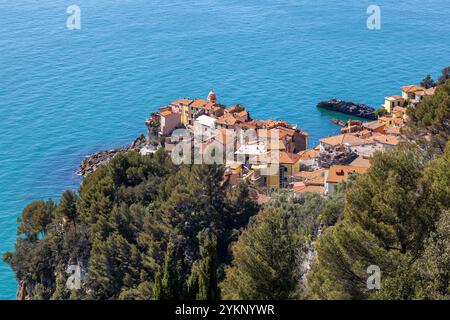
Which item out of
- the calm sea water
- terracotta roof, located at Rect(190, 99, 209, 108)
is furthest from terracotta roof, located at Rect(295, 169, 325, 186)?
terracotta roof, located at Rect(190, 99, 209, 108)

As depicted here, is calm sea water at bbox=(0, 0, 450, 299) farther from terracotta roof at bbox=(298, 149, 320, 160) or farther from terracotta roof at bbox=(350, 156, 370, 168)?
terracotta roof at bbox=(350, 156, 370, 168)

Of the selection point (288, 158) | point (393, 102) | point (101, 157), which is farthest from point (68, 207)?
point (393, 102)

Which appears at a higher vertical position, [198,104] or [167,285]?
[198,104]

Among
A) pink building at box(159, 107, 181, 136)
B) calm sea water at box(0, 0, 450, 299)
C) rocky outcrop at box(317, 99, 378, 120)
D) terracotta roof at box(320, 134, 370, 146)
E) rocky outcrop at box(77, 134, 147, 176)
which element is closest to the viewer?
terracotta roof at box(320, 134, 370, 146)

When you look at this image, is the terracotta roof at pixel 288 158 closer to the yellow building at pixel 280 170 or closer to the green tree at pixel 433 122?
the yellow building at pixel 280 170

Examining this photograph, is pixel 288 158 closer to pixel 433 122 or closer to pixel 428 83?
pixel 433 122

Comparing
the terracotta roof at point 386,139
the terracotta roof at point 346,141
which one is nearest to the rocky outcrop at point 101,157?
the terracotta roof at point 346,141

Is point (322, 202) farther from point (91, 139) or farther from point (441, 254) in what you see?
point (91, 139)
